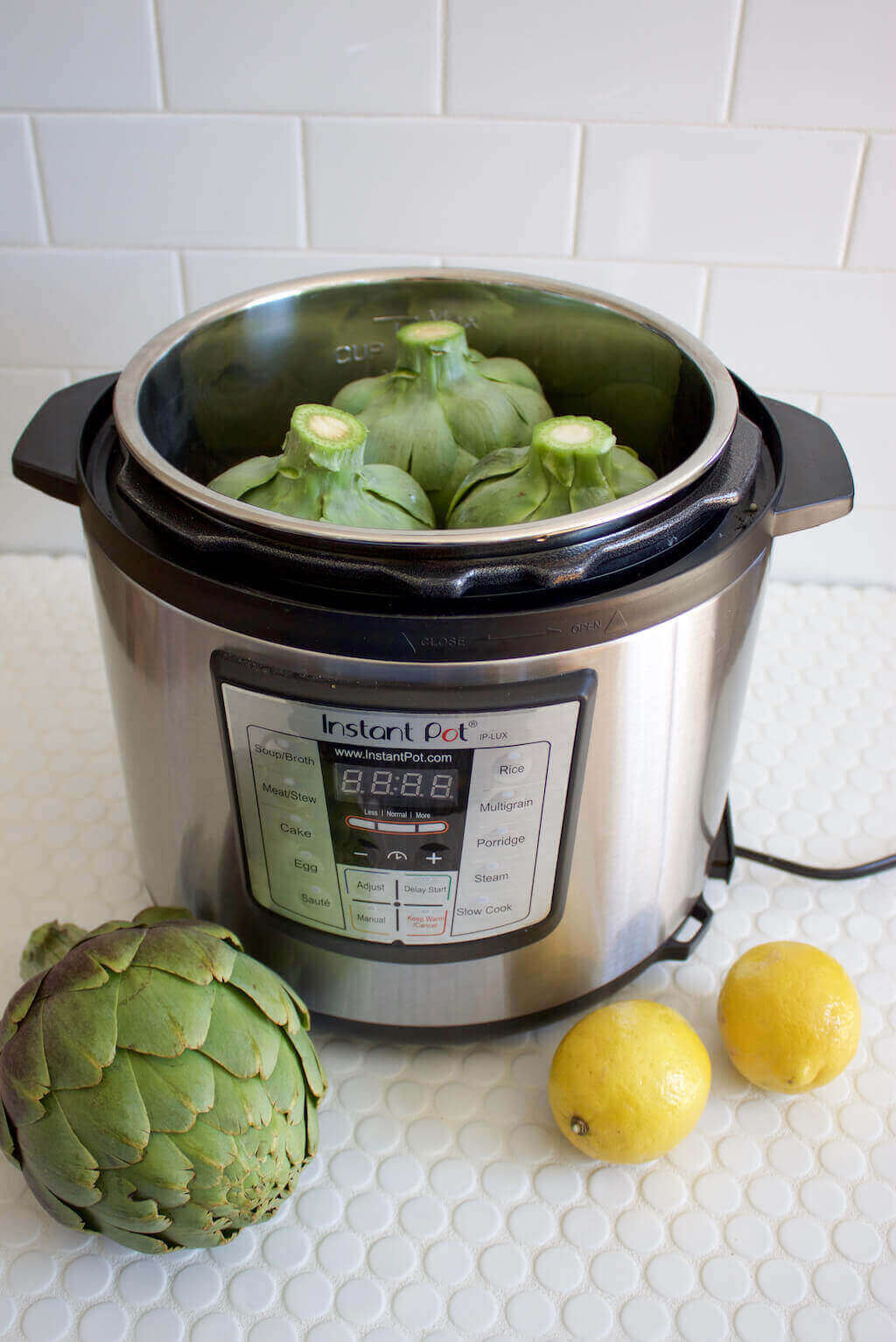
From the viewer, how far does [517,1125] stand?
65 cm

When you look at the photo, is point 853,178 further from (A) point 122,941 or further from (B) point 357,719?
(A) point 122,941

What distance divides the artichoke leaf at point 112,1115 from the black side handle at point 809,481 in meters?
0.43

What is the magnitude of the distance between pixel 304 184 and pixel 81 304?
9.6 inches

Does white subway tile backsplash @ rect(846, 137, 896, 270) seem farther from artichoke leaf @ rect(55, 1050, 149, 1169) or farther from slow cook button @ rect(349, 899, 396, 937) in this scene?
artichoke leaf @ rect(55, 1050, 149, 1169)

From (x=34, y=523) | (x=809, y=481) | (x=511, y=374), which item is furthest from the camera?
(x=34, y=523)

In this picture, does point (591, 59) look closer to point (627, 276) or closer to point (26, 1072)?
point (627, 276)

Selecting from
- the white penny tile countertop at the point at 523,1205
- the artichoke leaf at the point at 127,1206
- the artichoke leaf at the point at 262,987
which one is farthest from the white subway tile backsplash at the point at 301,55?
the artichoke leaf at the point at 127,1206

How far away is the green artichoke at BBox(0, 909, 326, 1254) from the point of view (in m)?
0.52

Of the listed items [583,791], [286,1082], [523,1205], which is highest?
[583,791]

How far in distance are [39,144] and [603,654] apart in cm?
75

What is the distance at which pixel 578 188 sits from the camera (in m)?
0.96

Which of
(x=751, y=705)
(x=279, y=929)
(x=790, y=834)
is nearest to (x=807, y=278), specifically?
(x=751, y=705)

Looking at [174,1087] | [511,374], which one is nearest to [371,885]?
[174,1087]

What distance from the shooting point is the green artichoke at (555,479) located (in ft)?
1.92
